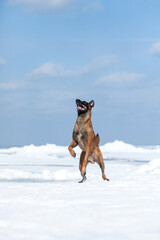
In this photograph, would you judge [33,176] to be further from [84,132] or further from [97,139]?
[84,132]

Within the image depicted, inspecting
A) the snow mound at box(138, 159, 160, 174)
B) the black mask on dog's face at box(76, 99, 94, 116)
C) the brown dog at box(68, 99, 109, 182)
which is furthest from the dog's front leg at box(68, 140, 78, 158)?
the snow mound at box(138, 159, 160, 174)

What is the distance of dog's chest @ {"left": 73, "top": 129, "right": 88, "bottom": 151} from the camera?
10.5 m

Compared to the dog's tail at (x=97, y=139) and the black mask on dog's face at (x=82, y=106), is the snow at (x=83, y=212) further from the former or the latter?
the black mask on dog's face at (x=82, y=106)

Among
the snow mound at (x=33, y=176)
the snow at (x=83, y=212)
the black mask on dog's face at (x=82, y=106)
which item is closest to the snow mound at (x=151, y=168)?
the snow mound at (x=33, y=176)

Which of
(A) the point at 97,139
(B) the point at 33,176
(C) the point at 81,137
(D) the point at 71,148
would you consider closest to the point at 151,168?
(B) the point at 33,176

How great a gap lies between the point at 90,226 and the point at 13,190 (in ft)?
13.5

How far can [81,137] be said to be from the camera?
1051 cm

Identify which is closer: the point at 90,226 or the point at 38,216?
the point at 90,226

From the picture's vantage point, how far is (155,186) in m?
9.40

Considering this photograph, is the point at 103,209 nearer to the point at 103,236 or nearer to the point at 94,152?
the point at 103,236

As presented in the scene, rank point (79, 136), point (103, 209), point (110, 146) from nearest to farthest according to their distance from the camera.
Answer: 1. point (103, 209)
2. point (79, 136)
3. point (110, 146)

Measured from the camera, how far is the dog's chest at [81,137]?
10484 millimetres

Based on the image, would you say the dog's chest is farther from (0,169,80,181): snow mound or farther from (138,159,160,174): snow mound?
(138,159,160,174): snow mound

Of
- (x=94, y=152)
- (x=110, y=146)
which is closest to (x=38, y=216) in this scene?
(x=94, y=152)
